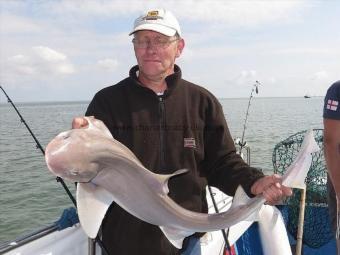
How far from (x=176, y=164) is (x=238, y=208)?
0.61 metres

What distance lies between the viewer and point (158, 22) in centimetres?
305

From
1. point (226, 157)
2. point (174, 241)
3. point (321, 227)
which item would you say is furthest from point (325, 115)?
point (321, 227)

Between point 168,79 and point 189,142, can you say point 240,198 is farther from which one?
point 168,79

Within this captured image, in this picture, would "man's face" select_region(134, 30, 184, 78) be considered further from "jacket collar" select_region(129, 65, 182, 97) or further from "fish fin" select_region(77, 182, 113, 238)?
"fish fin" select_region(77, 182, 113, 238)

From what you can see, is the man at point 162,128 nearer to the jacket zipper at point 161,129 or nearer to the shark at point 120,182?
the jacket zipper at point 161,129

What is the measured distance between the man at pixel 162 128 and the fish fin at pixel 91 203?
2.19ft

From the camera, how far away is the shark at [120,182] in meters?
2.07

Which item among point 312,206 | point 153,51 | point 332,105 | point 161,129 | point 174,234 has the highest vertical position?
point 153,51

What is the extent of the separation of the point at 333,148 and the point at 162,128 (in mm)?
1736

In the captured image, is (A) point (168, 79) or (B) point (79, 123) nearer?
(B) point (79, 123)

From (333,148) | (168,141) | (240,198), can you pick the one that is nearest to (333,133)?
(333,148)

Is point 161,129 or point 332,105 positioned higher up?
point 332,105

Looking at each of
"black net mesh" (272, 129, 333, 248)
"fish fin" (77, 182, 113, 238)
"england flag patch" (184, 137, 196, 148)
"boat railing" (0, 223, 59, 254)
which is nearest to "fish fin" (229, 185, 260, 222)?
"england flag patch" (184, 137, 196, 148)

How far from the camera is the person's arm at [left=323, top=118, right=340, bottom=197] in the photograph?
12.2 ft
